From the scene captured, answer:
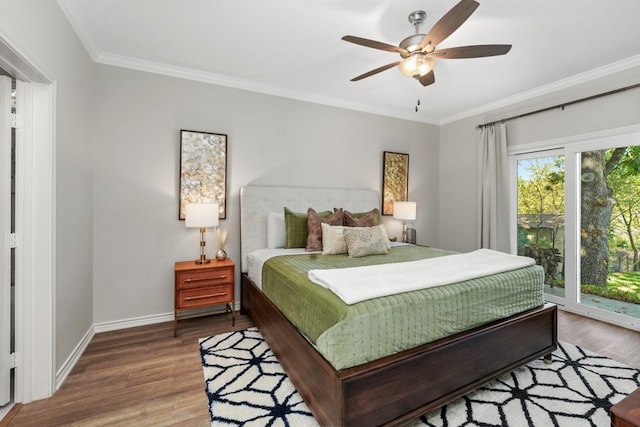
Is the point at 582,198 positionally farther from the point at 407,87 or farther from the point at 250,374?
the point at 250,374

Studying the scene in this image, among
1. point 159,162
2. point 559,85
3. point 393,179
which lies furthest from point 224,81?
point 559,85

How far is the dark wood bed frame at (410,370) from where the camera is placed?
1.35 m

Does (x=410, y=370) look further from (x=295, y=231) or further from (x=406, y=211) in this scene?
(x=406, y=211)

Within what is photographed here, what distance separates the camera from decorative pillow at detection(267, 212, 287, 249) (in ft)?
10.5

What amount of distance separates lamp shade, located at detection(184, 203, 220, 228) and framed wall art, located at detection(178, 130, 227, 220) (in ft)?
1.20

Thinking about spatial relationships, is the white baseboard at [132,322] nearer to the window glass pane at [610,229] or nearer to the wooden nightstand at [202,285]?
the wooden nightstand at [202,285]

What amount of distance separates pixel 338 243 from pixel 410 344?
1.44 m

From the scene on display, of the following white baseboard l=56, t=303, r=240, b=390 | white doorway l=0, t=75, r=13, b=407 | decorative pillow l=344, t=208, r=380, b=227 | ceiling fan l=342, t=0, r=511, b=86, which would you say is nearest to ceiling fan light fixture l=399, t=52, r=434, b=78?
ceiling fan l=342, t=0, r=511, b=86

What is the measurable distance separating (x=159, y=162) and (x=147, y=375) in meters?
2.00

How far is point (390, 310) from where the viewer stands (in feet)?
4.91

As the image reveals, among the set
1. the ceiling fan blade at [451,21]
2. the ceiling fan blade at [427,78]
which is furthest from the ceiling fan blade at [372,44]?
the ceiling fan blade at [427,78]

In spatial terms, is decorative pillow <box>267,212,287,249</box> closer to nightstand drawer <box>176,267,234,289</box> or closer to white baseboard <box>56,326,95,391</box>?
nightstand drawer <box>176,267,234,289</box>

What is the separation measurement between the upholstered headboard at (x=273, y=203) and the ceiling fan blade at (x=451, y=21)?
210 centimetres

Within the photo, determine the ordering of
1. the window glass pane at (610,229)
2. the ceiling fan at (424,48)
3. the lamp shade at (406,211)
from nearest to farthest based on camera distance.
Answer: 1. the ceiling fan at (424,48)
2. the window glass pane at (610,229)
3. the lamp shade at (406,211)
